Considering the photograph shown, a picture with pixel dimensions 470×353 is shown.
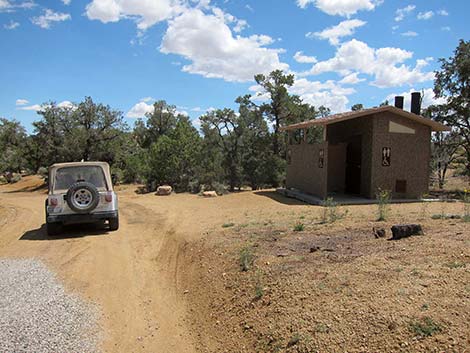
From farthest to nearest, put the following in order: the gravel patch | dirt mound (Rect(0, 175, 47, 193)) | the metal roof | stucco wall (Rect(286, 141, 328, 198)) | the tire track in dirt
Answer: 1. dirt mound (Rect(0, 175, 47, 193))
2. stucco wall (Rect(286, 141, 328, 198))
3. the metal roof
4. the tire track in dirt
5. the gravel patch

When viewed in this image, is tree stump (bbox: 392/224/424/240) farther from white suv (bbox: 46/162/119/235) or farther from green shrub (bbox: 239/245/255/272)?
white suv (bbox: 46/162/119/235)

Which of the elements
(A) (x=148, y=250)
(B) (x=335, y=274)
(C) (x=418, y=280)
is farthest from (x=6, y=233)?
(C) (x=418, y=280)

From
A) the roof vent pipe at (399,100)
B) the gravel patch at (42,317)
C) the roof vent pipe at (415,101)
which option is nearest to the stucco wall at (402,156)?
the roof vent pipe at (399,100)

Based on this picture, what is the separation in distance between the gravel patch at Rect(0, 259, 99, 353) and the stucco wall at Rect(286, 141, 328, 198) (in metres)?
11.1

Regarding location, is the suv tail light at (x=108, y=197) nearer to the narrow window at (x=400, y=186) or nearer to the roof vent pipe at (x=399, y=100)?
the narrow window at (x=400, y=186)

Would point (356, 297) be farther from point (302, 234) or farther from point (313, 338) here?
point (302, 234)

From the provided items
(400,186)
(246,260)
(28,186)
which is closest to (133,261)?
(246,260)

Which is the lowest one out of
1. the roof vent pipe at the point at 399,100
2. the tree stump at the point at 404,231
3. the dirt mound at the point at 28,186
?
the dirt mound at the point at 28,186

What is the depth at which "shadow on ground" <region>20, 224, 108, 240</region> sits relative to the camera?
9414 millimetres

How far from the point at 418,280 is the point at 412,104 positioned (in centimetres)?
1700

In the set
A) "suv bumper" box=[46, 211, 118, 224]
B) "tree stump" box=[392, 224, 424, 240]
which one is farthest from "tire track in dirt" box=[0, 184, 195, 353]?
"tree stump" box=[392, 224, 424, 240]

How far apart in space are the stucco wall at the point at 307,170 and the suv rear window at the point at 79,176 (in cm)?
843

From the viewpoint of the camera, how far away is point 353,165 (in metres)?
17.0

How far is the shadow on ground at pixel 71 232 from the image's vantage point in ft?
30.9
